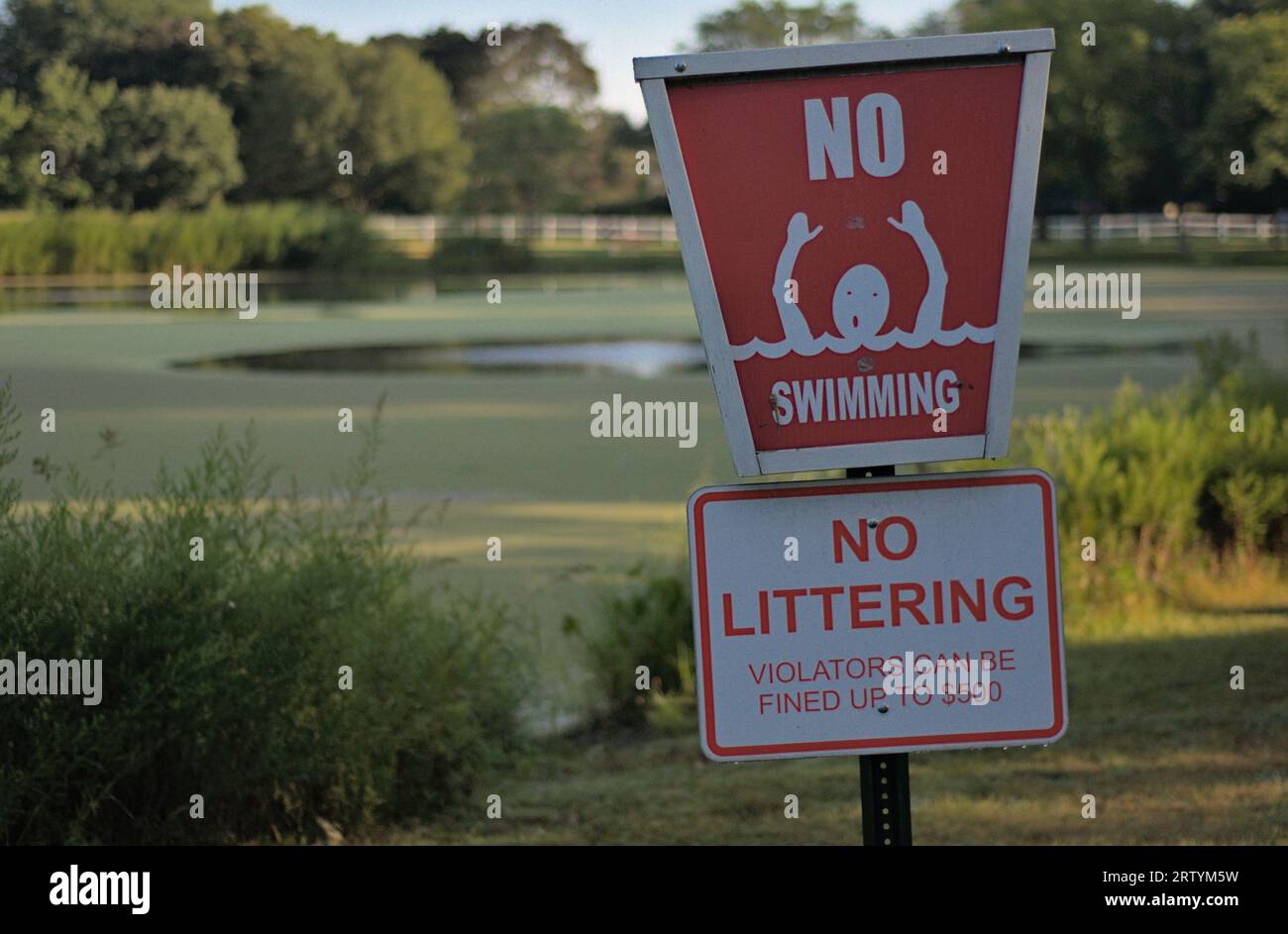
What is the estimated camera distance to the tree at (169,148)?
17703 mm

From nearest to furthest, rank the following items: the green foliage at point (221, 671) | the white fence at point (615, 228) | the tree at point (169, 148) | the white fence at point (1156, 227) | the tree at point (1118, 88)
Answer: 1. the green foliage at point (221, 671)
2. the tree at point (169, 148)
3. the tree at point (1118, 88)
4. the white fence at point (1156, 227)
5. the white fence at point (615, 228)

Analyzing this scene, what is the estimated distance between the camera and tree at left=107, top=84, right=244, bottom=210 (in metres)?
17.7

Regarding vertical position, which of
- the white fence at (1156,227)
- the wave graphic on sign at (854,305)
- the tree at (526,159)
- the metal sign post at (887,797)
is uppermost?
the tree at (526,159)

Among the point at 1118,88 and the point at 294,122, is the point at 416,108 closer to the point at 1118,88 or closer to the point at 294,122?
the point at 294,122

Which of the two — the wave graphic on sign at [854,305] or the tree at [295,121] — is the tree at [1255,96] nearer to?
the tree at [295,121]

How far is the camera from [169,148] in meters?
19.2

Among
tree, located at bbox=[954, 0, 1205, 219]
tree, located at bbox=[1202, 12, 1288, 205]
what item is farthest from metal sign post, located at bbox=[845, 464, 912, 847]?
tree, located at bbox=[954, 0, 1205, 219]

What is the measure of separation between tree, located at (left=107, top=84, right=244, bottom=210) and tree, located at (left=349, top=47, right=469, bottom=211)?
6.23 m

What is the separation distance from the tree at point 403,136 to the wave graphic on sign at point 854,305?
2909 cm

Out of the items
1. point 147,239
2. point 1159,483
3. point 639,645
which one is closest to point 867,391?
point 639,645

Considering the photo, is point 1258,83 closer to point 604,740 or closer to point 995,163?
point 604,740

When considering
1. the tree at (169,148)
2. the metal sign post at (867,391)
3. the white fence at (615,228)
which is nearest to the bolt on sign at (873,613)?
the metal sign post at (867,391)

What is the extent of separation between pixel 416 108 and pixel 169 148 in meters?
13.8

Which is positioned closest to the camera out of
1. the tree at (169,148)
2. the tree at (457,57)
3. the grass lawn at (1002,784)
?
the grass lawn at (1002,784)
